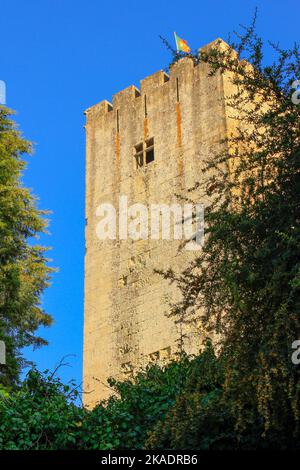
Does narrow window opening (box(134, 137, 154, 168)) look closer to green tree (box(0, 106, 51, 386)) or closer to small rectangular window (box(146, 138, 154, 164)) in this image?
small rectangular window (box(146, 138, 154, 164))

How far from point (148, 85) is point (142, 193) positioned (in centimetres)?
343

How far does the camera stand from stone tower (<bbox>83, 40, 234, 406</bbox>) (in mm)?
21656

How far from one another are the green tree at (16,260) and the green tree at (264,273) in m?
8.75

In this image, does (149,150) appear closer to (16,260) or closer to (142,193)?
(142,193)

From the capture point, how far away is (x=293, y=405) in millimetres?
8703

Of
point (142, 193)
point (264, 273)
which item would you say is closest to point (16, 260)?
point (142, 193)

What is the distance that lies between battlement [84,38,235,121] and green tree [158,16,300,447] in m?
13.1

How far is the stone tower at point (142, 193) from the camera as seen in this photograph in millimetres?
21656

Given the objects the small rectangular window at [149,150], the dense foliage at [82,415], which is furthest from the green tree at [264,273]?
the small rectangular window at [149,150]

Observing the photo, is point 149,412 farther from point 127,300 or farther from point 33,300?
point 127,300

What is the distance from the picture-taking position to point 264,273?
955 centimetres

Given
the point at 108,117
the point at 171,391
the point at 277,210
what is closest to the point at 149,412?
the point at 171,391

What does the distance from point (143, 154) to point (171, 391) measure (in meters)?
12.0

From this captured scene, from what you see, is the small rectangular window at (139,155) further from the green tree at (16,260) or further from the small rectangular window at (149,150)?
the green tree at (16,260)
